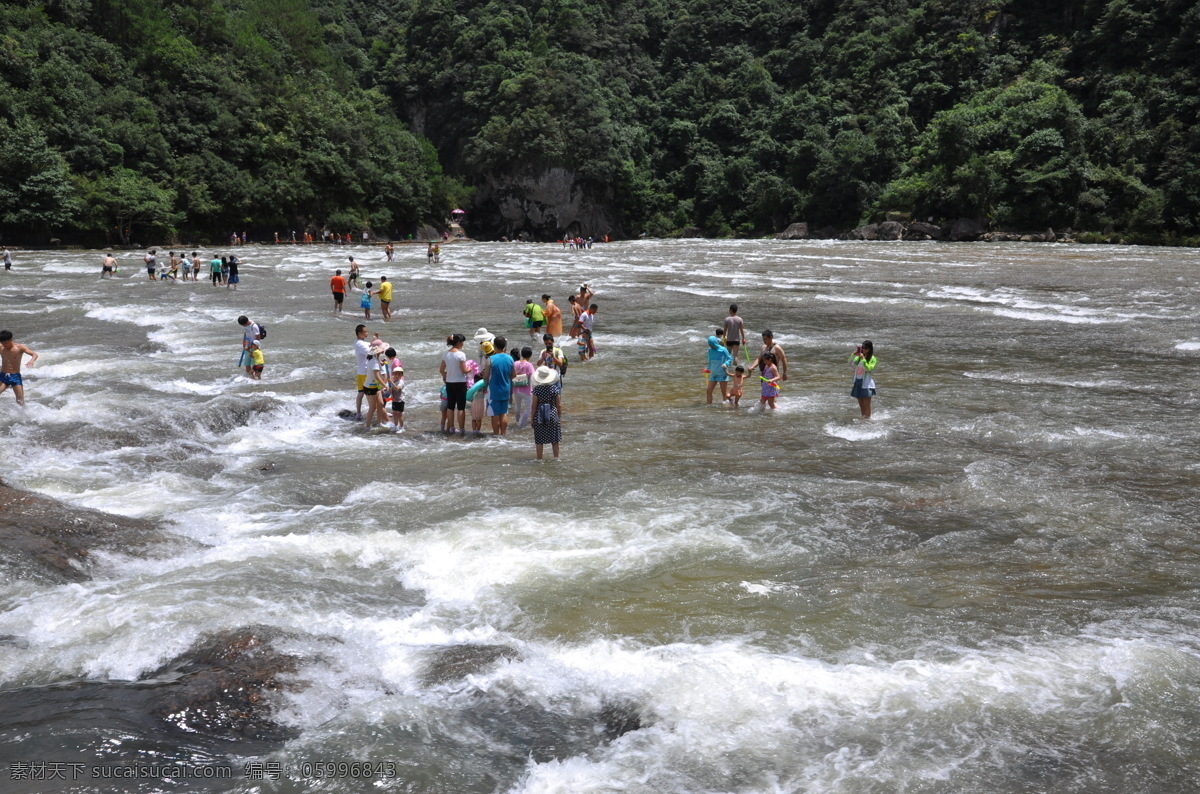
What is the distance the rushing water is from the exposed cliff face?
257 feet

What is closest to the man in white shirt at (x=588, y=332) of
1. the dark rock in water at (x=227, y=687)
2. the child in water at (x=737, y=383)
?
the child in water at (x=737, y=383)

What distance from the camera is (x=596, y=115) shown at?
89.9 meters

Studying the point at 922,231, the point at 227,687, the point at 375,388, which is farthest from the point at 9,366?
the point at 922,231

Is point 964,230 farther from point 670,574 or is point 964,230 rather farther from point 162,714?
point 162,714

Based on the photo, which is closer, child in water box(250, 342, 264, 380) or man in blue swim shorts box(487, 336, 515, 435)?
man in blue swim shorts box(487, 336, 515, 435)

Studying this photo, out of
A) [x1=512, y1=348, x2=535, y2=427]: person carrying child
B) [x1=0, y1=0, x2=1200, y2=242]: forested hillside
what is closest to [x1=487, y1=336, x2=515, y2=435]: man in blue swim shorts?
[x1=512, y1=348, x2=535, y2=427]: person carrying child

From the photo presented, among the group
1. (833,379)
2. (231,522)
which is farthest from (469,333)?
(231,522)

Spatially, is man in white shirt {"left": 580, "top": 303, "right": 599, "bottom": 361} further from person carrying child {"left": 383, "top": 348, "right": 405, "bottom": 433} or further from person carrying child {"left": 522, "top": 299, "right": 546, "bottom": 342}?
person carrying child {"left": 383, "top": 348, "right": 405, "bottom": 433}

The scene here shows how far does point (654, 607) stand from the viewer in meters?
6.31

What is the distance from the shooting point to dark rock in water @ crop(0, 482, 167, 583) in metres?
6.36

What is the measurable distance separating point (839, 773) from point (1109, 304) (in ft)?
75.6

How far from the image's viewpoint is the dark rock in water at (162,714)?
4324 millimetres

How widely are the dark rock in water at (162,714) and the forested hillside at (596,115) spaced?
50.0 metres

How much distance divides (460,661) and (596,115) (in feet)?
294
